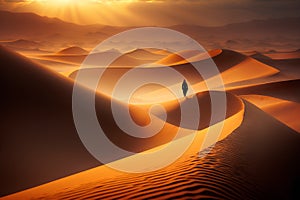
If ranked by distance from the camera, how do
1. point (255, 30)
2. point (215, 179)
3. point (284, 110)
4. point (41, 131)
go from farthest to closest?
point (255, 30) < point (284, 110) < point (41, 131) < point (215, 179)

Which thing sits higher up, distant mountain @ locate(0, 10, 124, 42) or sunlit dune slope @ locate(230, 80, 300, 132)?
distant mountain @ locate(0, 10, 124, 42)

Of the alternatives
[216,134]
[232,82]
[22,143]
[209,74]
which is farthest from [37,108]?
[209,74]

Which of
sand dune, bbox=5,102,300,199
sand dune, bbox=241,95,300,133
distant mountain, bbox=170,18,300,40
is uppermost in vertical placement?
distant mountain, bbox=170,18,300,40

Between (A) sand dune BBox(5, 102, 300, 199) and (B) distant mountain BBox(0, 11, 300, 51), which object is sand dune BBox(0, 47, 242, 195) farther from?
(B) distant mountain BBox(0, 11, 300, 51)

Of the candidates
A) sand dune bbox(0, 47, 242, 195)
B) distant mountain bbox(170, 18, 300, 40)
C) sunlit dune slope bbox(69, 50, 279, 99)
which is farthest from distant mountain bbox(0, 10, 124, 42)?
sand dune bbox(0, 47, 242, 195)

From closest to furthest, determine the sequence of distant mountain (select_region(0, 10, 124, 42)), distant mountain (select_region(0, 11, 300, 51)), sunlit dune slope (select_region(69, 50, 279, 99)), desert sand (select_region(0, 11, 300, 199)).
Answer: desert sand (select_region(0, 11, 300, 199))
sunlit dune slope (select_region(69, 50, 279, 99))
distant mountain (select_region(0, 11, 300, 51))
distant mountain (select_region(0, 10, 124, 42))

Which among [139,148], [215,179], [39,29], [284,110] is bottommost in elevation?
[139,148]

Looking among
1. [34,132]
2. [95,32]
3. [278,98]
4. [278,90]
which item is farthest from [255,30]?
[34,132]

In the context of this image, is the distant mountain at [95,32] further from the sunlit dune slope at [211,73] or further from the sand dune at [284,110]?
the sand dune at [284,110]

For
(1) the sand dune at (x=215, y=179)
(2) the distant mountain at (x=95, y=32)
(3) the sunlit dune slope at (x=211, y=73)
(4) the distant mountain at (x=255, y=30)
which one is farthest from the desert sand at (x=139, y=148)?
(4) the distant mountain at (x=255, y=30)

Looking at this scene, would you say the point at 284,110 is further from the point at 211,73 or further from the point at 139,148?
the point at 211,73

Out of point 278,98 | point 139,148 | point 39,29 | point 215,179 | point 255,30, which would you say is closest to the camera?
point 215,179

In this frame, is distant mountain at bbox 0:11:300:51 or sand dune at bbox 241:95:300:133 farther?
distant mountain at bbox 0:11:300:51

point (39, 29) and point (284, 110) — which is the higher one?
point (39, 29)
